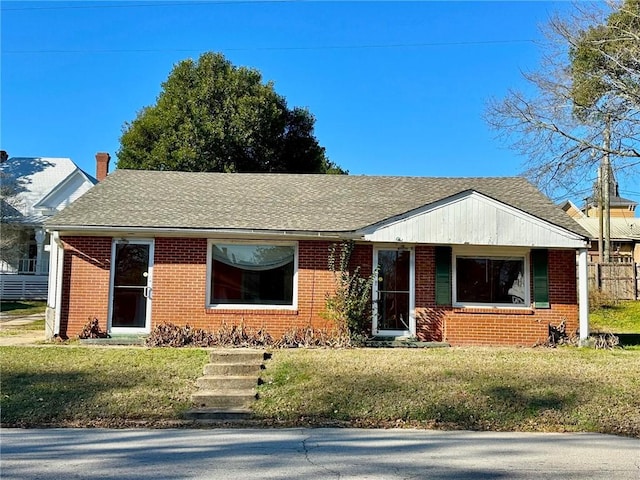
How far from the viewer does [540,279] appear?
42.2ft

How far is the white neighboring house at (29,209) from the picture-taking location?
84.6ft

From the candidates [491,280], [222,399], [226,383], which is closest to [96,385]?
[226,383]

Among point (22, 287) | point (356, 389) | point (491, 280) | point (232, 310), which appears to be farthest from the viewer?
point (22, 287)

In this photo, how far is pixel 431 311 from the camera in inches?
509

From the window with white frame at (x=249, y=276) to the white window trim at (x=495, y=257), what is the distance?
3785 millimetres

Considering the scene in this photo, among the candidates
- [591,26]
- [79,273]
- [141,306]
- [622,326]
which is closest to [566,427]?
[141,306]

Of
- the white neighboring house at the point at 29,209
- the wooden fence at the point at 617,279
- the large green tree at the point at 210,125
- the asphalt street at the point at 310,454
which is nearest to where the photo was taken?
the asphalt street at the point at 310,454

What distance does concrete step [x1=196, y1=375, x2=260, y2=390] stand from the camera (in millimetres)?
8750

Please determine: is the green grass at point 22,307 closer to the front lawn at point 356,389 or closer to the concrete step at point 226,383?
the front lawn at point 356,389

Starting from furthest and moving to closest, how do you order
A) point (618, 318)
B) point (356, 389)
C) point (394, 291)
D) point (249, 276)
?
point (618, 318)
point (394, 291)
point (249, 276)
point (356, 389)

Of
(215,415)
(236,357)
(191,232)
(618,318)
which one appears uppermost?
(191,232)

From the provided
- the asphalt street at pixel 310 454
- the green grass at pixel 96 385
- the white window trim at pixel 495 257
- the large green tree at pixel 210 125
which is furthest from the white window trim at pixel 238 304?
the large green tree at pixel 210 125

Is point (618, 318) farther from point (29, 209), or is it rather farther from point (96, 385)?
point (29, 209)

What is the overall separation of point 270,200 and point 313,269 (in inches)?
115
